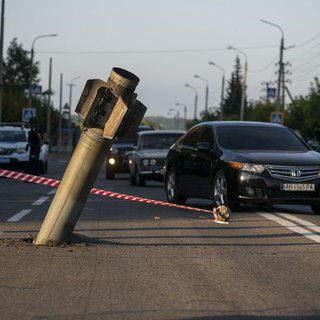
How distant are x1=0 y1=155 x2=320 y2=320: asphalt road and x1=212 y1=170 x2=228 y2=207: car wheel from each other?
3.10 ft

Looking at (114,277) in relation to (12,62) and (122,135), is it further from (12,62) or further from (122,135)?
(12,62)

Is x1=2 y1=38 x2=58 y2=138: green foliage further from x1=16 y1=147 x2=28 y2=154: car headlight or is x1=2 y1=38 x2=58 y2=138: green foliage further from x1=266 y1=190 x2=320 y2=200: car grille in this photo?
x1=266 y1=190 x2=320 y2=200: car grille

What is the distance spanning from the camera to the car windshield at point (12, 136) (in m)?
28.2

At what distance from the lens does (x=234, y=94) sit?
16625cm

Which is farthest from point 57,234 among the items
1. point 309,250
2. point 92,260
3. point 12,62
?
point 12,62

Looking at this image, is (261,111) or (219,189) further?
(261,111)

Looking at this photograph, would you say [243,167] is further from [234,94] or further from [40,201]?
[234,94]

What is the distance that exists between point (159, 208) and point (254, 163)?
6.88 ft

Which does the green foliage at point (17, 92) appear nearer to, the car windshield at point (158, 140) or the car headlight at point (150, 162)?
the car windshield at point (158, 140)

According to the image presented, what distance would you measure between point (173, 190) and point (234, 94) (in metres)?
152

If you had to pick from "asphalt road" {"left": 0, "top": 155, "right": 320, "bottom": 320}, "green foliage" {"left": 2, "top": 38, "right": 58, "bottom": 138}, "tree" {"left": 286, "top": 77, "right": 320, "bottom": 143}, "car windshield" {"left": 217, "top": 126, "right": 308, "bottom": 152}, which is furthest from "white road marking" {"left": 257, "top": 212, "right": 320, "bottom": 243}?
"tree" {"left": 286, "top": 77, "right": 320, "bottom": 143}

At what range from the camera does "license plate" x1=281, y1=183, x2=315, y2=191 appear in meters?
12.8

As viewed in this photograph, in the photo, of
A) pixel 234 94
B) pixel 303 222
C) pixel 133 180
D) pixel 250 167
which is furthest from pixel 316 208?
pixel 234 94

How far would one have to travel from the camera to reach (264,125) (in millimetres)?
14914
